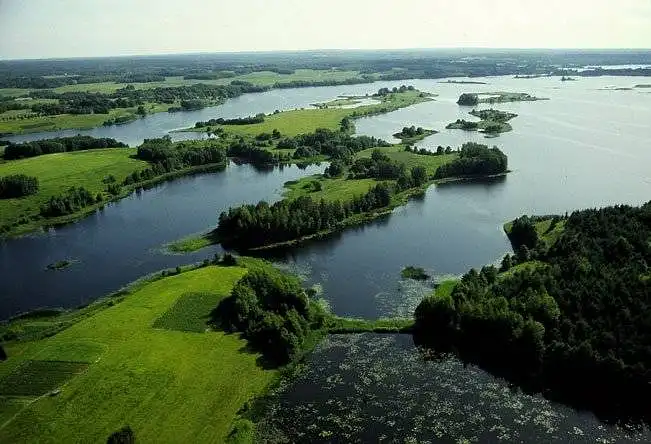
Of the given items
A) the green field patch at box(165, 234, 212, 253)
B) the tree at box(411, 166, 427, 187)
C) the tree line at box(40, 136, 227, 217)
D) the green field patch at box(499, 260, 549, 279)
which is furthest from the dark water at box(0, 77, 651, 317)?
the green field patch at box(499, 260, 549, 279)

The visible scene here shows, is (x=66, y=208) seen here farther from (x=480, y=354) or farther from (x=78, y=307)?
(x=480, y=354)

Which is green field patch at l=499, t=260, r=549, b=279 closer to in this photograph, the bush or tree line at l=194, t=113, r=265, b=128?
the bush

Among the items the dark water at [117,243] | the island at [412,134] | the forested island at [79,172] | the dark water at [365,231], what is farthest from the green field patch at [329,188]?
the island at [412,134]

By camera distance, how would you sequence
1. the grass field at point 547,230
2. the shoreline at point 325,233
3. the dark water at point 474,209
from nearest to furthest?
1. the dark water at point 474,209
2. the grass field at point 547,230
3. the shoreline at point 325,233

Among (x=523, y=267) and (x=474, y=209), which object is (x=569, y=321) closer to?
(x=523, y=267)

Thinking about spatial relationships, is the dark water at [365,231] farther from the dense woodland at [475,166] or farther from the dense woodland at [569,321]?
the dense woodland at [569,321]

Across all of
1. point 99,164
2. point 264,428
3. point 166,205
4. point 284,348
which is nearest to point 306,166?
point 166,205
